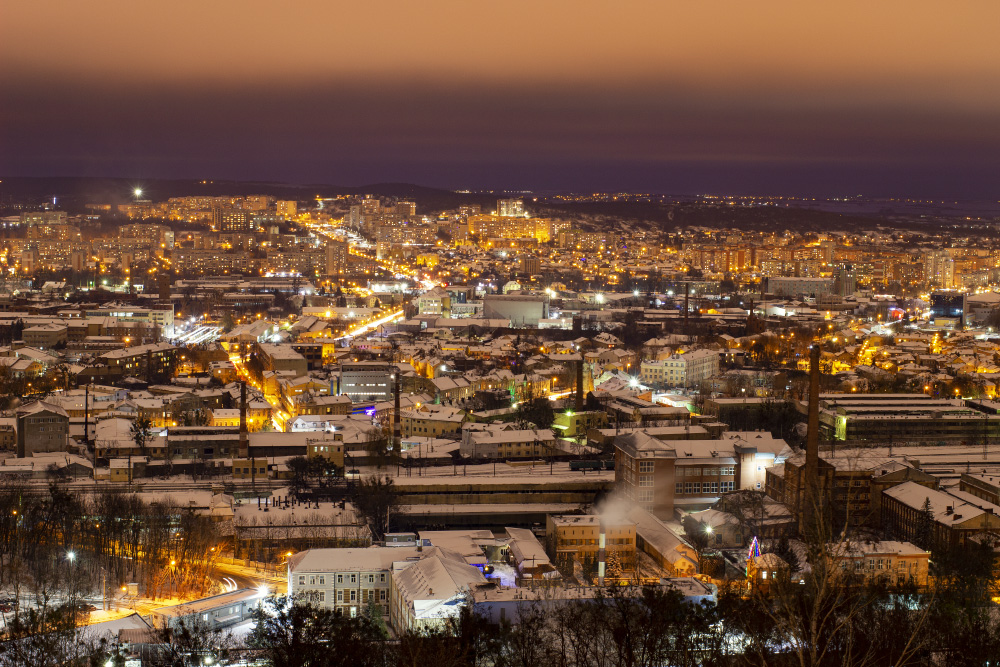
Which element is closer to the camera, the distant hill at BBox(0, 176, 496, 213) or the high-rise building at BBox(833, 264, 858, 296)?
the high-rise building at BBox(833, 264, 858, 296)

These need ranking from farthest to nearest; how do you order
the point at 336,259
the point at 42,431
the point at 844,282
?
the point at 336,259 → the point at 844,282 → the point at 42,431

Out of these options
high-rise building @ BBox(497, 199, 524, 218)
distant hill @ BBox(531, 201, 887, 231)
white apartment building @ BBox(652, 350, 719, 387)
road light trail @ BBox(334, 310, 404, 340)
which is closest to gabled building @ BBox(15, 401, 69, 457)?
white apartment building @ BBox(652, 350, 719, 387)

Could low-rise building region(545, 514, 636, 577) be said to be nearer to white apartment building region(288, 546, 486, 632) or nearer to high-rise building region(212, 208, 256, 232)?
white apartment building region(288, 546, 486, 632)

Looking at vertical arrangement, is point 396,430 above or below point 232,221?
below

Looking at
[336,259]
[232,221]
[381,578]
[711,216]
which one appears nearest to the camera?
[381,578]

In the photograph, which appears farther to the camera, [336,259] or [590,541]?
[336,259]

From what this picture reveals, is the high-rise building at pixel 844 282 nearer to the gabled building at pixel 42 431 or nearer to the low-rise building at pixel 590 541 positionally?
the gabled building at pixel 42 431

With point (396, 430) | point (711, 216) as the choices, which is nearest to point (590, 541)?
point (396, 430)

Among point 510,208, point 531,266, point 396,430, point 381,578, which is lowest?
point 531,266

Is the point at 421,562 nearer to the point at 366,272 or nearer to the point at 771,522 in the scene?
the point at 771,522

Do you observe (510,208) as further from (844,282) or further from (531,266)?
(844,282)

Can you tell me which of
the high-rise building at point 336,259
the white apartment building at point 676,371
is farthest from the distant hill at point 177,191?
the white apartment building at point 676,371
